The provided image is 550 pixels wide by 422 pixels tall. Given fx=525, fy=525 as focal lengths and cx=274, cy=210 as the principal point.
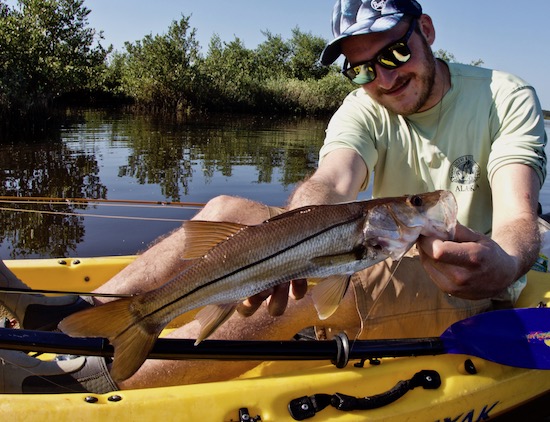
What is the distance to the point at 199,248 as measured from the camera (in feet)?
5.97

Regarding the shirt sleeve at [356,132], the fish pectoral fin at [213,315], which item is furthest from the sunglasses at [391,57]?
the fish pectoral fin at [213,315]

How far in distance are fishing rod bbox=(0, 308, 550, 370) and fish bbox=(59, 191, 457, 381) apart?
14.7 inches

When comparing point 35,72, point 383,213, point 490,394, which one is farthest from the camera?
point 35,72

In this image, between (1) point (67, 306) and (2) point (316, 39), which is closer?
(1) point (67, 306)

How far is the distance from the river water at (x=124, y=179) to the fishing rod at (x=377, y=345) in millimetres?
3504

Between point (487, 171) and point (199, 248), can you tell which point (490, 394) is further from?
point (199, 248)

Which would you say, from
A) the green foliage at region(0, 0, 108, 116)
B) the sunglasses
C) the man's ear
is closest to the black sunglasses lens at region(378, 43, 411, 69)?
the sunglasses

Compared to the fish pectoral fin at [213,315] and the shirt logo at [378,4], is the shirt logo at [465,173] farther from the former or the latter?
the fish pectoral fin at [213,315]

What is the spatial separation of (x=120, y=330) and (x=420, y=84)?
7.42 feet

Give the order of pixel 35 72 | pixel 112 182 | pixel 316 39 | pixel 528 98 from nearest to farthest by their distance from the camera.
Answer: pixel 528 98, pixel 112 182, pixel 35 72, pixel 316 39

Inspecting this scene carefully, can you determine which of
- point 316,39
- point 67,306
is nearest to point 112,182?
point 67,306

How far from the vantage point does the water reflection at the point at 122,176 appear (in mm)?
7438

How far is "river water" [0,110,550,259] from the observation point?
288 inches

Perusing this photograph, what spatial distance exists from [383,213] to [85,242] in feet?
20.5
